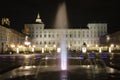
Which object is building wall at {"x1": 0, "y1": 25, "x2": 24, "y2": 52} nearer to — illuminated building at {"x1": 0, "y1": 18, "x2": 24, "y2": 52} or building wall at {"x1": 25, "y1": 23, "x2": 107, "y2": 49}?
illuminated building at {"x1": 0, "y1": 18, "x2": 24, "y2": 52}

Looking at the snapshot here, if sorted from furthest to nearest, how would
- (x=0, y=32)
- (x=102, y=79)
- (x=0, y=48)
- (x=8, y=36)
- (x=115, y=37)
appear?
(x=115, y=37) → (x=8, y=36) → (x=0, y=32) → (x=0, y=48) → (x=102, y=79)

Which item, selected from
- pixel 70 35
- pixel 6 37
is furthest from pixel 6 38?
pixel 70 35

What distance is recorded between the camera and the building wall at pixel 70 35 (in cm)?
15212

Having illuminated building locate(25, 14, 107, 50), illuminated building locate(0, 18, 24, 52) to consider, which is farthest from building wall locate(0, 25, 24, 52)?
illuminated building locate(25, 14, 107, 50)

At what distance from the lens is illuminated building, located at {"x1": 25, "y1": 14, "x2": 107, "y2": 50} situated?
15212cm

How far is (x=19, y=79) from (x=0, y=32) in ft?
225

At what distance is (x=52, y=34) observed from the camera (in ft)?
503

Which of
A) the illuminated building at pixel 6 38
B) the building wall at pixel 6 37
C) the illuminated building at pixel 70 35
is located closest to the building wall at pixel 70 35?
the illuminated building at pixel 70 35

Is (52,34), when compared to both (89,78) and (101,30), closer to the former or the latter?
(101,30)

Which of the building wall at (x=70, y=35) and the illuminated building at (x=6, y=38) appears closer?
the illuminated building at (x=6, y=38)

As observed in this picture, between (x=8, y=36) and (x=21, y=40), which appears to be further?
(x=21, y=40)

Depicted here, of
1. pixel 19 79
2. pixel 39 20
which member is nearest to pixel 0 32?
pixel 19 79

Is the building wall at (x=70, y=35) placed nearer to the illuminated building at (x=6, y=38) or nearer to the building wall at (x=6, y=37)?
the illuminated building at (x=6, y=38)

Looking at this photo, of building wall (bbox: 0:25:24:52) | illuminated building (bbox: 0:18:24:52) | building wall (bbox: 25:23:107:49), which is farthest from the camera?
building wall (bbox: 25:23:107:49)
